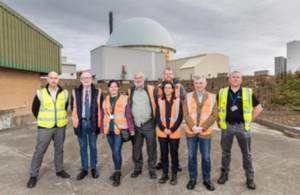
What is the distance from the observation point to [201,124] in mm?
3162

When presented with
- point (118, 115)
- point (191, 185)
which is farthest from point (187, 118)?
point (118, 115)

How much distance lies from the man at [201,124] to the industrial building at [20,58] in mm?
8223

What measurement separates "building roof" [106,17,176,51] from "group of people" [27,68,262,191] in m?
34.3

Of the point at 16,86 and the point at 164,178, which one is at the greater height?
the point at 16,86

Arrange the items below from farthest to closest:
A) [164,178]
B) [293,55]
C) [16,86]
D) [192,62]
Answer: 1. [192,62]
2. [293,55]
3. [16,86]
4. [164,178]

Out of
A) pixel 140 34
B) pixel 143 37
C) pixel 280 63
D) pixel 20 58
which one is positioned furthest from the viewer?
pixel 140 34

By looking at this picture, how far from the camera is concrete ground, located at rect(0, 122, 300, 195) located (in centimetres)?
320

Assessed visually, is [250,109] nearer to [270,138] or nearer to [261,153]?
[261,153]

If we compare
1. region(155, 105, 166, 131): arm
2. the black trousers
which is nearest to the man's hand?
the black trousers

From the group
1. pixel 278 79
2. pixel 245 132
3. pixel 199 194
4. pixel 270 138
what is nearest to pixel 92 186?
pixel 199 194

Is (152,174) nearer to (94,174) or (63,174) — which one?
(94,174)

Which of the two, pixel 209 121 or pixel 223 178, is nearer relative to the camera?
pixel 209 121

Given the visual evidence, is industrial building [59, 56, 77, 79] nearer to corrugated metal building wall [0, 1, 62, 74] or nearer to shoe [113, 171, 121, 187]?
corrugated metal building wall [0, 1, 62, 74]

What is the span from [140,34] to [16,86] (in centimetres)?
2982
